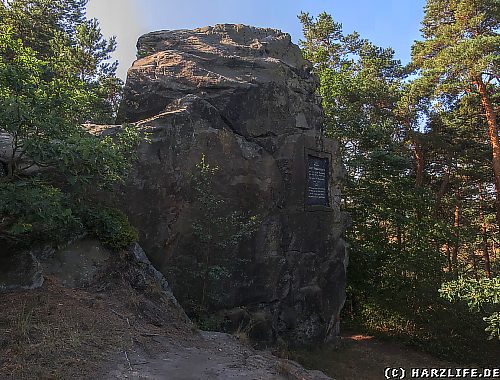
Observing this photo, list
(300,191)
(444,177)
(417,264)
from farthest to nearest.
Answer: (444,177)
(417,264)
(300,191)

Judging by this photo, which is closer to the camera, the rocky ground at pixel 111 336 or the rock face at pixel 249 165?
the rocky ground at pixel 111 336

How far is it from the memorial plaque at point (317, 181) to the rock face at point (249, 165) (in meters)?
0.04

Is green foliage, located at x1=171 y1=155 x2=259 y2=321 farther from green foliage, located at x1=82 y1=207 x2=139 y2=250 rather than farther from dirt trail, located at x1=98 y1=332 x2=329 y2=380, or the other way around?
dirt trail, located at x1=98 y1=332 x2=329 y2=380

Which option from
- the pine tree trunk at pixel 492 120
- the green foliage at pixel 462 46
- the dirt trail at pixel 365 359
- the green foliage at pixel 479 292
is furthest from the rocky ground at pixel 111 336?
the pine tree trunk at pixel 492 120

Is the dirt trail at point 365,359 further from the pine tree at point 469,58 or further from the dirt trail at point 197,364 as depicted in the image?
the pine tree at point 469,58

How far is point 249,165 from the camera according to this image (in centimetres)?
960

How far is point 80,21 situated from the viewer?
1967 centimetres

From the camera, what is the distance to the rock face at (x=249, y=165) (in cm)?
858

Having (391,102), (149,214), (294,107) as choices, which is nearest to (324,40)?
(391,102)

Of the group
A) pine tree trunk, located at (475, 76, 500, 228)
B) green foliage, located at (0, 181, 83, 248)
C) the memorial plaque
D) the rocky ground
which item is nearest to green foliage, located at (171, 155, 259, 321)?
the rocky ground

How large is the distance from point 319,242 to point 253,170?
2676mm

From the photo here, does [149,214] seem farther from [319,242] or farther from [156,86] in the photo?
[319,242]

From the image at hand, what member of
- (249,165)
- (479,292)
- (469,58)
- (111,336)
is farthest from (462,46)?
(111,336)

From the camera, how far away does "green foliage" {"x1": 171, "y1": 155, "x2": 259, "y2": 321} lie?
27.1 ft
